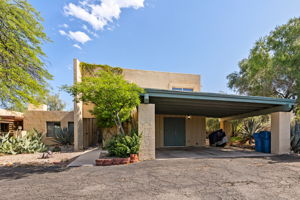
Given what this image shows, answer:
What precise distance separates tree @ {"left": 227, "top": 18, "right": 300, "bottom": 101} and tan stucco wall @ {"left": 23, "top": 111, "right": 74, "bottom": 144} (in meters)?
A: 15.8

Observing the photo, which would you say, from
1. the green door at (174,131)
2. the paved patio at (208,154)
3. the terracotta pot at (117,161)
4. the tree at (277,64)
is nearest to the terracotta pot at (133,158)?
the terracotta pot at (117,161)

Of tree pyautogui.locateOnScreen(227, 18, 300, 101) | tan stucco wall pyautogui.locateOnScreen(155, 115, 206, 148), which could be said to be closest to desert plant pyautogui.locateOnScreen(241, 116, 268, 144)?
tree pyautogui.locateOnScreen(227, 18, 300, 101)

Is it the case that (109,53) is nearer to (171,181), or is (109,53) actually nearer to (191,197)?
(171,181)

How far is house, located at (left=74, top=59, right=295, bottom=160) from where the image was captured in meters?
6.97

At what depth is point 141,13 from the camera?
10.8 m

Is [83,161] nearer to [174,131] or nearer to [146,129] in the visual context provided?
[146,129]

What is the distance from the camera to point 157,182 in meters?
4.28

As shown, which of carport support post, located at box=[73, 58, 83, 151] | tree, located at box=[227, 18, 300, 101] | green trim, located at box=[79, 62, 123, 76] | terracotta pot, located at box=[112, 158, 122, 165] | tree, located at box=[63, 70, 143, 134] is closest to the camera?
tree, located at box=[63, 70, 143, 134]

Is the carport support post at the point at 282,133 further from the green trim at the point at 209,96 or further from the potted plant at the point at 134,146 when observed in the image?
the potted plant at the point at 134,146

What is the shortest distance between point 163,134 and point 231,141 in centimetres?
599

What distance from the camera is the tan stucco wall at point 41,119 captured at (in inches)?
499

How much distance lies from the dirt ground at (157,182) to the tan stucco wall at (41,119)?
7.87 m

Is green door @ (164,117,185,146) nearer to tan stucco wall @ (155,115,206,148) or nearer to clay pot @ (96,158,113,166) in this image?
tan stucco wall @ (155,115,206,148)

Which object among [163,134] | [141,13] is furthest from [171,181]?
[141,13]
